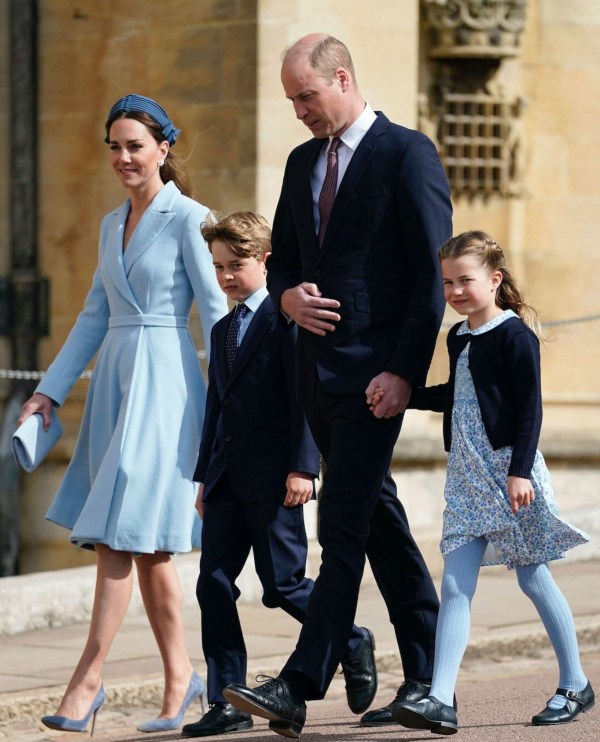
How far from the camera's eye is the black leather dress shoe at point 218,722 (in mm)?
5387

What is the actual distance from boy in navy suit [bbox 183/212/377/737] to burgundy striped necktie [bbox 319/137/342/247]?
402 millimetres

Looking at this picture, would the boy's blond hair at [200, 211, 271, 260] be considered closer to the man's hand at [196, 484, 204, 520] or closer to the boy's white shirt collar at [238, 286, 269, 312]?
the boy's white shirt collar at [238, 286, 269, 312]

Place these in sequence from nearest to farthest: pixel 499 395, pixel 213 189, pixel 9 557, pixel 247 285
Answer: pixel 499 395
pixel 247 285
pixel 213 189
pixel 9 557

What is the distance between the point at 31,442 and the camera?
5742 mm

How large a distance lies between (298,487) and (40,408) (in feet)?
2.97

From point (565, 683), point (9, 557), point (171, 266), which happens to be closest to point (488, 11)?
point (9, 557)

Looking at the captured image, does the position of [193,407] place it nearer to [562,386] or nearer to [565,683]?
[565,683]

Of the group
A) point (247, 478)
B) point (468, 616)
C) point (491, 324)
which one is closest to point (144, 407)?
point (247, 478)

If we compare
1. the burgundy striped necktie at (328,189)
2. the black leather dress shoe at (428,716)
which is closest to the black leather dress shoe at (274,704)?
the black leather dress shoe at (428,716)

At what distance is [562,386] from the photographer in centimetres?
1105

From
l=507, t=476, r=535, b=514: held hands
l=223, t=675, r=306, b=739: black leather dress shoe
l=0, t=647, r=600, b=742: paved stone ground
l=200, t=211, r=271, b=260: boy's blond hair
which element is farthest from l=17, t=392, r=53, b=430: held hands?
l=507, t=476, r=535, b=514: held hands

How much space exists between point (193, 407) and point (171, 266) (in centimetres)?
43

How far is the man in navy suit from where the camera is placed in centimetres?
506

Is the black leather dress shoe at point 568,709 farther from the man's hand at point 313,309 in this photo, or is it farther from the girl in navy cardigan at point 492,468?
the man's hand at point 313,309
